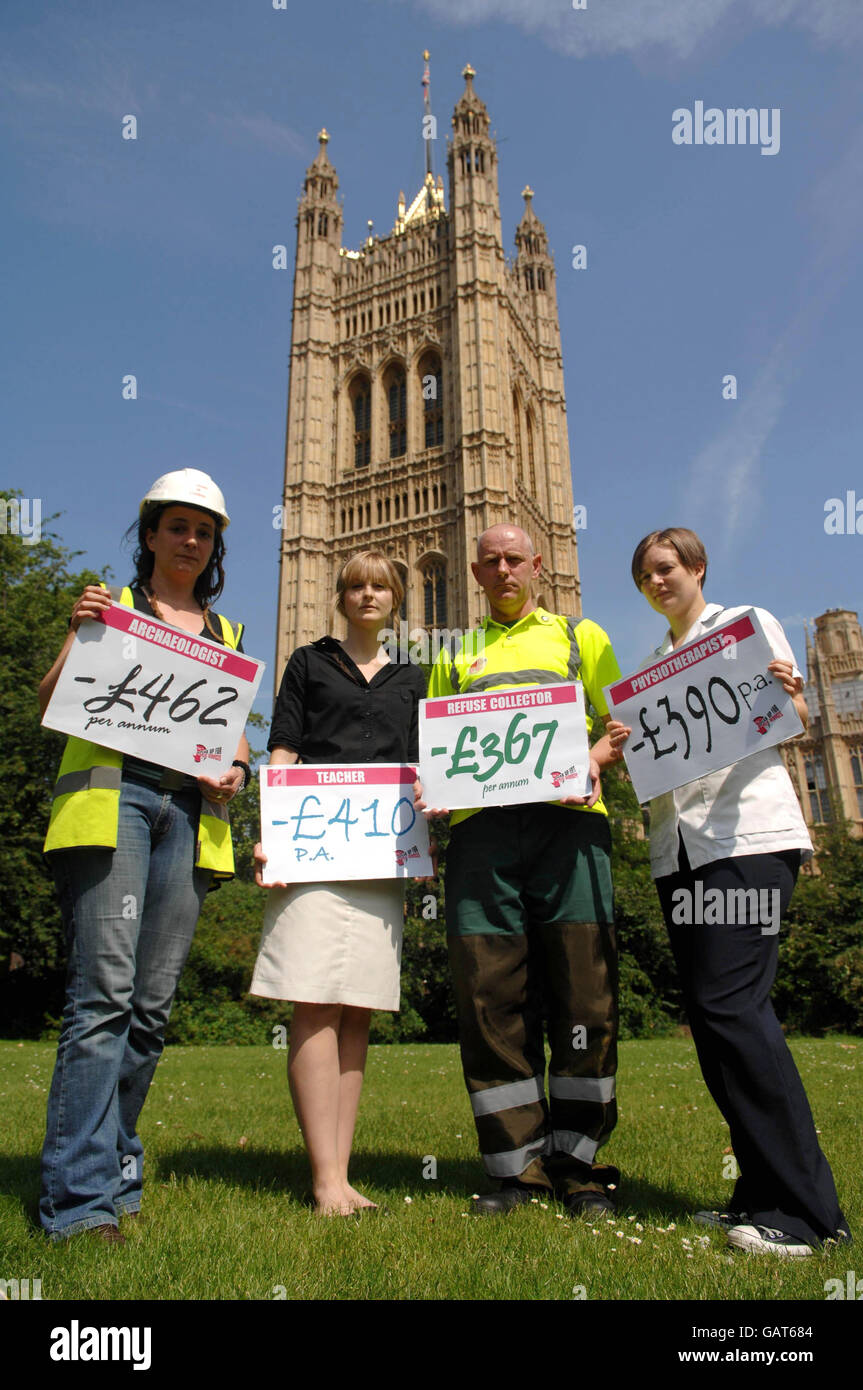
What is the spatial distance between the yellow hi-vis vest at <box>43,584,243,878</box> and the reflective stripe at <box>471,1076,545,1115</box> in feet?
3.60

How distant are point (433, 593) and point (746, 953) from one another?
40.8 metres

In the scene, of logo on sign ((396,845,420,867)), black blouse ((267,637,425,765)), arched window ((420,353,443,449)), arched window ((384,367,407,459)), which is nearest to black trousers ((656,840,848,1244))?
logo on sign ((396,845,420,867))

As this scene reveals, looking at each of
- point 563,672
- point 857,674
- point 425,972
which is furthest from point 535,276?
point 563,672

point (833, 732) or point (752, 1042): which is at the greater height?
point (833, 732)

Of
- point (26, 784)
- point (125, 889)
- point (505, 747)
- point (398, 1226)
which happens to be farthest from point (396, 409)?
point (398, 1226)

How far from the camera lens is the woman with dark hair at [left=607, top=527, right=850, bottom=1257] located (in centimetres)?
230

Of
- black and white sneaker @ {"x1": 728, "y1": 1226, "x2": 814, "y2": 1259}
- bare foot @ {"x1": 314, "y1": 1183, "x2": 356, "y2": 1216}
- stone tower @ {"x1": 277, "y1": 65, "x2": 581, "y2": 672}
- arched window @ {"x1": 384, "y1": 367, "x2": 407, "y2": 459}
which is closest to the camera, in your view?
black and white sneaker @ {"x1": 728, "y1": 1226, "x2": 814, "y2": 1259}

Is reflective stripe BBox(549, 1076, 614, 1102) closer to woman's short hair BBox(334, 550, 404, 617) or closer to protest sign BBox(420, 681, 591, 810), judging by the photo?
protest sign BBox(420, 681, 591, 810)

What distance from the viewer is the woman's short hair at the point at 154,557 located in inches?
115

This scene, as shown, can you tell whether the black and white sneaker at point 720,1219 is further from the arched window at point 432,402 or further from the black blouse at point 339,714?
the arched window at point 432,402

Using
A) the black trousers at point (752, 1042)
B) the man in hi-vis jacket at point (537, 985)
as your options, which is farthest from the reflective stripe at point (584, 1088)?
the black trousers at point (752, 1042)

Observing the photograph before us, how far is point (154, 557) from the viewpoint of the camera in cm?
305

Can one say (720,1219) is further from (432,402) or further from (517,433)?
(517,433)

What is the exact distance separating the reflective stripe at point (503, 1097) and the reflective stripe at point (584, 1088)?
0.09 m
